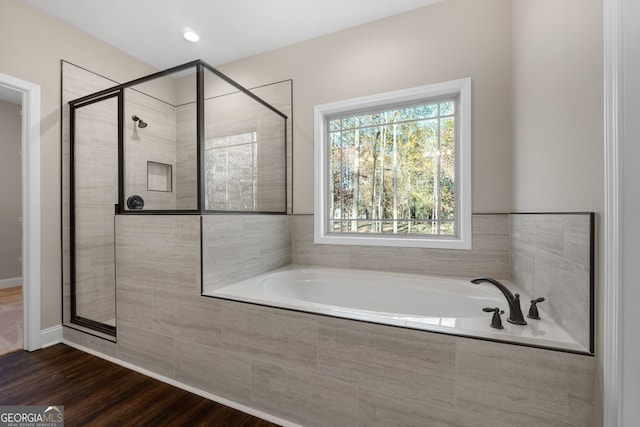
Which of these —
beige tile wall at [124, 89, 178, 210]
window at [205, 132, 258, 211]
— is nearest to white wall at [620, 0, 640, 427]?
window at [205, 132, 258, 211]

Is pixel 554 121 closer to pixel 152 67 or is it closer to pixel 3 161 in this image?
pixel 152 67

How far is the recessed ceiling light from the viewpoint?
7.98 ft

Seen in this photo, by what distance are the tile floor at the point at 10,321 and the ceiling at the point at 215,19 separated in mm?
2620

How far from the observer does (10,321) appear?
2.54 m

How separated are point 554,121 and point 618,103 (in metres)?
0.52

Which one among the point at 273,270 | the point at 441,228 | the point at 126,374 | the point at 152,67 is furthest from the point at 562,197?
the point at 152,67

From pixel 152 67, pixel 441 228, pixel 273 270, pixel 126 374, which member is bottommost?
Answer: pixel 126 374

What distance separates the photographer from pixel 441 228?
2.21m

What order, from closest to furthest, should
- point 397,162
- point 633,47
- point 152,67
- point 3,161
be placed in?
point 633,47
point 397,162
point 152,67
point 3,161

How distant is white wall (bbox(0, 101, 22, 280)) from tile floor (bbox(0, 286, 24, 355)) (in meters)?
0.41

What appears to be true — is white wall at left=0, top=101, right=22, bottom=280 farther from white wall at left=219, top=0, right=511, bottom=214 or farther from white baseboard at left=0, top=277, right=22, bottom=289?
white wall at left=219, top=0, right=511, bottom=214

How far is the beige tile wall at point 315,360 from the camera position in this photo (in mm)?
980

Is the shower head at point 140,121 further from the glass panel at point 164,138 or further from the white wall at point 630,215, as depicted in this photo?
the white wall at point 630,215

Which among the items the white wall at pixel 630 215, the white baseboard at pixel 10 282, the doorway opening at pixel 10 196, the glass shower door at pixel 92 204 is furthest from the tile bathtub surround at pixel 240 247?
the white baseboard at pixel 10 282
